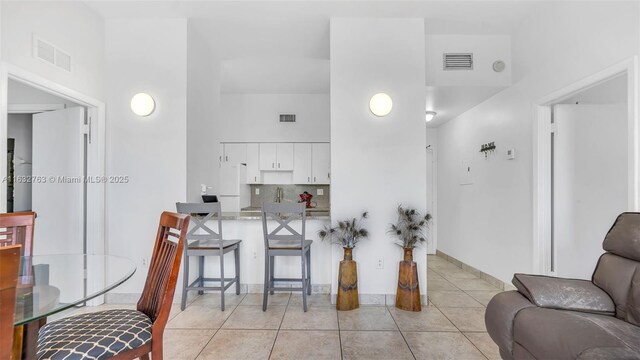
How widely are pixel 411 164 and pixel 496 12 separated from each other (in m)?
1.67


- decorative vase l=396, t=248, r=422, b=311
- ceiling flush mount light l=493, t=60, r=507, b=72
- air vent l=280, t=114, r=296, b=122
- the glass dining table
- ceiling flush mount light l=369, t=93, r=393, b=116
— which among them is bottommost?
decorative vase l=396, t=248, r=422, b=311

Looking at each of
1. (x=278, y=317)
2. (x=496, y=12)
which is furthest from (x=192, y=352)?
(x=496, y=12)

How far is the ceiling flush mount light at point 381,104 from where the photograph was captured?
289cm

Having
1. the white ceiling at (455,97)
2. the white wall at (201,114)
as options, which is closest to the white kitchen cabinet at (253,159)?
the white wall at (201,114)

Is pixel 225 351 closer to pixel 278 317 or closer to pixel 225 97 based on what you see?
pixel 278 317

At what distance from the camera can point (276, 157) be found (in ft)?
16.8

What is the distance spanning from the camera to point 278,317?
2.54 metres

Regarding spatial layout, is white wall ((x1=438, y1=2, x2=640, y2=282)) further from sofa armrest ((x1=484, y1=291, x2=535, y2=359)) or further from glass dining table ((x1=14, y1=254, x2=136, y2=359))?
glass dining table ((x1=14, y1=254, x2=136, y2=359))

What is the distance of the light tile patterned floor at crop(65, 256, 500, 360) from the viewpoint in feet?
6.54

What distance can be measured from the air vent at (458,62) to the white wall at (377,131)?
0.55 m

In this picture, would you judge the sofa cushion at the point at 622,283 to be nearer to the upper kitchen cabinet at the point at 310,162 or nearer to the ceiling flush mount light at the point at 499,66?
the ceiling flush mount light at the point at 499,66

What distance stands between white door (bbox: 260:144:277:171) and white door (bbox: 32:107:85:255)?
8.54 feet

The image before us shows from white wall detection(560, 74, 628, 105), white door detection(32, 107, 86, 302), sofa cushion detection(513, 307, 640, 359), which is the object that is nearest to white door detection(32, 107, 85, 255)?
white door detection(32, 107, 86, 302)

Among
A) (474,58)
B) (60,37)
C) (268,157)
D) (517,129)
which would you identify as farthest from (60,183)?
(517,129)
